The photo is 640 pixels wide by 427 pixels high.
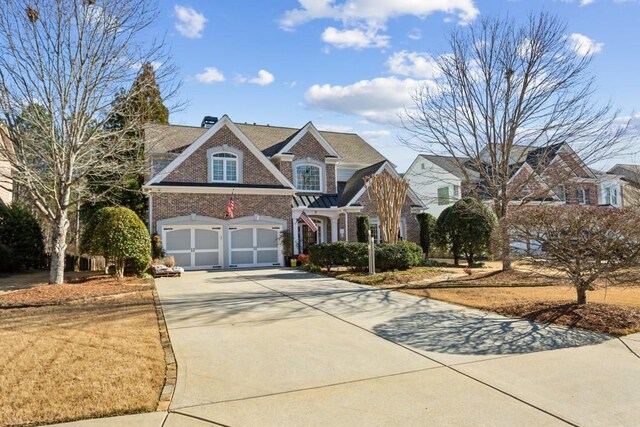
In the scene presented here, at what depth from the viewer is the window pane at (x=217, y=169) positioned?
21.0m

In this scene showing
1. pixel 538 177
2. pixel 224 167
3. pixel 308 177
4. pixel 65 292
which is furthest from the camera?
pixel 308 177

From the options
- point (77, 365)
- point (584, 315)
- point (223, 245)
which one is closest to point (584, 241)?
point (584, 315)

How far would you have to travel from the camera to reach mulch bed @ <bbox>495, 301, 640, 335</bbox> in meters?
7.43

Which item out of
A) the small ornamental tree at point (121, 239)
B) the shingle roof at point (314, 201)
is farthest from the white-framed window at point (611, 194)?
the small ornamental tree at point (121, 239)

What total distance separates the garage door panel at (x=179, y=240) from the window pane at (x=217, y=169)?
2.95 metres

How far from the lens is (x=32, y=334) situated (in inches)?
286

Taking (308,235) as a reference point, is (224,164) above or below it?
above

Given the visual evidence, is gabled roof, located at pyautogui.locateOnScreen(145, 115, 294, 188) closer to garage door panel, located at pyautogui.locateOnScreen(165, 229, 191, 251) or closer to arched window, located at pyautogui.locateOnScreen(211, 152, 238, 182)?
arched window, located at pyautogui.locateOnScreen(211, 152, 238, 182)

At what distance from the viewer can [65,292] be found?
11898 millimetres

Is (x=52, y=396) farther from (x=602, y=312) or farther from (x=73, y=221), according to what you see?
(x=73, y=221)

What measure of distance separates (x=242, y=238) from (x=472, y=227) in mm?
11082

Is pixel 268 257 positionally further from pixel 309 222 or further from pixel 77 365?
pixel 77 365

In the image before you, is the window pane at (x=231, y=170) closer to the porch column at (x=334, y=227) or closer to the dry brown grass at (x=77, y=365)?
the porch column at (x=334, y=227)

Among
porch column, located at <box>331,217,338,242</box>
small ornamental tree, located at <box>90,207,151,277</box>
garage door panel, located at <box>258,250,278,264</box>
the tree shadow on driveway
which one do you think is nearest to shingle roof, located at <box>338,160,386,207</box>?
porch column, located at <box>331,217,338,242</box>
